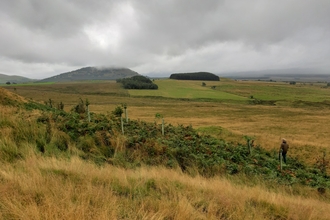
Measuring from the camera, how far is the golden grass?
291 cm

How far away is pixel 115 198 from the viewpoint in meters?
3.40

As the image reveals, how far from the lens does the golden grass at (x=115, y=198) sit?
2.91 m

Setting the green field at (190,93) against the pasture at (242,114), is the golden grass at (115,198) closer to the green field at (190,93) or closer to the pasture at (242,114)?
the pasture at (242,114)

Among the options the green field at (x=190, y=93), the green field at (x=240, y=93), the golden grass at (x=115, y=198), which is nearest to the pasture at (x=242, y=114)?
the green field at (x=240, y=93)

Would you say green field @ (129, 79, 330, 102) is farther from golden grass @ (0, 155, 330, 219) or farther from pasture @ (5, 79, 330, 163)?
golden grass @ (0, 155, 330, 219)

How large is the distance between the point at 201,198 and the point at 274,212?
1339 millimetres

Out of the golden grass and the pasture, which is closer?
the golden grass

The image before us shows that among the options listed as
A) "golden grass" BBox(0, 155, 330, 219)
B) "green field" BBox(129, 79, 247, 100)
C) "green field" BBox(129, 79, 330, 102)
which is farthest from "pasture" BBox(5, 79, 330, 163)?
"golden grass" BBox(0, 155, 330, 219)

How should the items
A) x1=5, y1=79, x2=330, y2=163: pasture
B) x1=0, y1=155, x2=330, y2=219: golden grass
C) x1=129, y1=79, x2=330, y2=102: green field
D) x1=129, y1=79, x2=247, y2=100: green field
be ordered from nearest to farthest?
x1=0, y1=155, x2=330, y2=219: golden grass < x1=5, y1=79, x2=330, y2=163: pasture < x1=129, y1=79, x2=330, y2=102: green field < x1=129, y1=79, x2=247, y2=100: green field

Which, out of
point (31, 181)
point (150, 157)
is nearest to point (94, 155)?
point (150, 157)

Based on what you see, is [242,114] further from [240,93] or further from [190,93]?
[240,93]

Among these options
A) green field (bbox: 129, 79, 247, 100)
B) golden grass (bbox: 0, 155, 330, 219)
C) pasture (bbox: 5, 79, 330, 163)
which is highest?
golden grass (bbox: 0, 155, 330, 219)

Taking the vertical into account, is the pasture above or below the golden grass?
below

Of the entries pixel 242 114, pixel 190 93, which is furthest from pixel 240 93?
pixel 242 114
